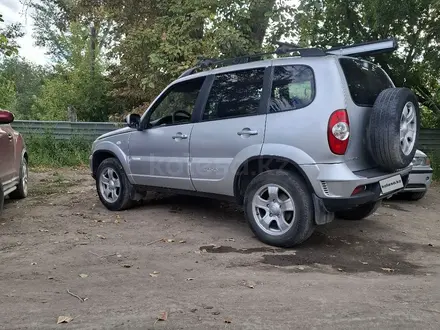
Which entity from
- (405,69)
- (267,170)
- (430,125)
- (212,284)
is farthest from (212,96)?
(430,125)

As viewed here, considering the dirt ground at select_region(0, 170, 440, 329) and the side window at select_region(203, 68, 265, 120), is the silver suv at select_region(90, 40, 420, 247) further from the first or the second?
the dirt ground at select_region(0, 170, 440, 329)

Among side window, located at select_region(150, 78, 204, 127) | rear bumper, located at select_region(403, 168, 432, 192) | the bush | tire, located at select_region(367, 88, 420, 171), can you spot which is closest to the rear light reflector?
tire, located at select_region(367, 88, 420, 171)

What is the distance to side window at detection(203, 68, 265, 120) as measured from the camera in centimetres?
482

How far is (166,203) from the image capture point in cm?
671

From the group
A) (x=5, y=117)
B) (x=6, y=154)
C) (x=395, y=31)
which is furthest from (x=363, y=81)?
(x=395, y=31)

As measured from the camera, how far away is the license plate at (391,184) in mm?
4535

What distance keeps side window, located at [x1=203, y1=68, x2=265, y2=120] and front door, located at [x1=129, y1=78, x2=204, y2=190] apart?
0.97ft

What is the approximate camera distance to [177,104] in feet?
18.9

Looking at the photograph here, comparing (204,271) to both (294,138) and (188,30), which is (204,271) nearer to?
(294,138)

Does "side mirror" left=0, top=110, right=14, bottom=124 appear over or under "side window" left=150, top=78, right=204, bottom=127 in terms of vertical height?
under

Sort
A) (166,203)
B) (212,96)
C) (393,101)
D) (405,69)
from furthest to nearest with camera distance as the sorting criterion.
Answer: (405,69) < (166,203) < (212,96) < (393,101)

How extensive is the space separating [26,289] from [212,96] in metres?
2.92

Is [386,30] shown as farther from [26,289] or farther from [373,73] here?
[26,289]

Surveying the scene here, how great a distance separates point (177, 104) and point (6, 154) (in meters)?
2.62
